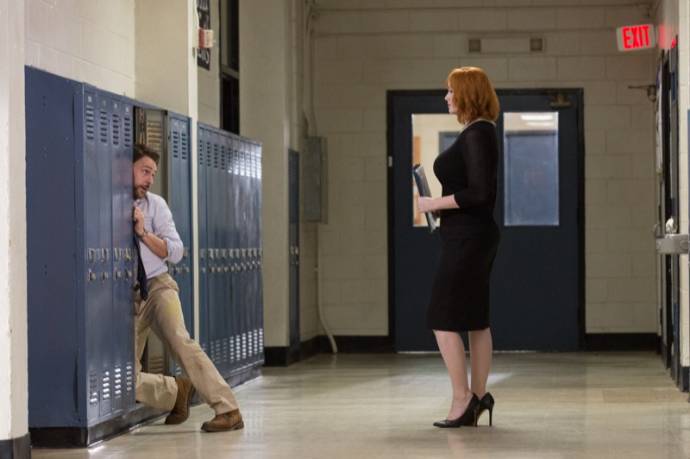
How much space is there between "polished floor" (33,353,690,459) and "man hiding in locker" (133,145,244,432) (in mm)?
158

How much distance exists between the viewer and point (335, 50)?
12062 millimetres

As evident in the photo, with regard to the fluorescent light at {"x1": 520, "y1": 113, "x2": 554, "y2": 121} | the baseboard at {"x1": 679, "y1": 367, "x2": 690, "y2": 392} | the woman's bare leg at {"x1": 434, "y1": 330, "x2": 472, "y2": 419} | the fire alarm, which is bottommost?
the baseboard at {"x1": 679, "y1": 367, "x2": 690, "y2": 392}

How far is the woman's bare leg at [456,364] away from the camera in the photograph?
6301 millimetres

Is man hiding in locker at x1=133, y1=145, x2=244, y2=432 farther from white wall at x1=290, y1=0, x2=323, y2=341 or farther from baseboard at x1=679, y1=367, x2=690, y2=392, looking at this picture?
white wall at x1=290, y1=0, x2=323, y2=341

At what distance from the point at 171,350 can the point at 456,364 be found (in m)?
1.28

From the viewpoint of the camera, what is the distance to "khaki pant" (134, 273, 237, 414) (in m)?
6.56

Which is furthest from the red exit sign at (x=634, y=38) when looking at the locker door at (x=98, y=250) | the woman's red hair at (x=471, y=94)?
the locker door at (x=98, y=250)

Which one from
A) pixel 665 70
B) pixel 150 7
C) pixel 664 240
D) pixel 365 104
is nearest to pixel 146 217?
pixel 150 7

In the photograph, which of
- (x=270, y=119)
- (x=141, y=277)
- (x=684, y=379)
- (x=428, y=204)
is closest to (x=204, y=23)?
(x=270, y=119)

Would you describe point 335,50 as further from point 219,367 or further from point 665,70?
point 219,367

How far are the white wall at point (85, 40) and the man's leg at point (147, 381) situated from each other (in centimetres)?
113

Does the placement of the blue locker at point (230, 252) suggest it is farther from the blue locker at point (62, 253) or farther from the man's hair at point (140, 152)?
the blue locker at point (62, 253)

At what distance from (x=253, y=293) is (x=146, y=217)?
112 inches

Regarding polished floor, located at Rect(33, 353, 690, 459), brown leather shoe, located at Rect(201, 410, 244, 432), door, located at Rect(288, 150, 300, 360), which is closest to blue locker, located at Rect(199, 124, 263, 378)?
polished floor, located at Rect(33, 353, 690, 459)
